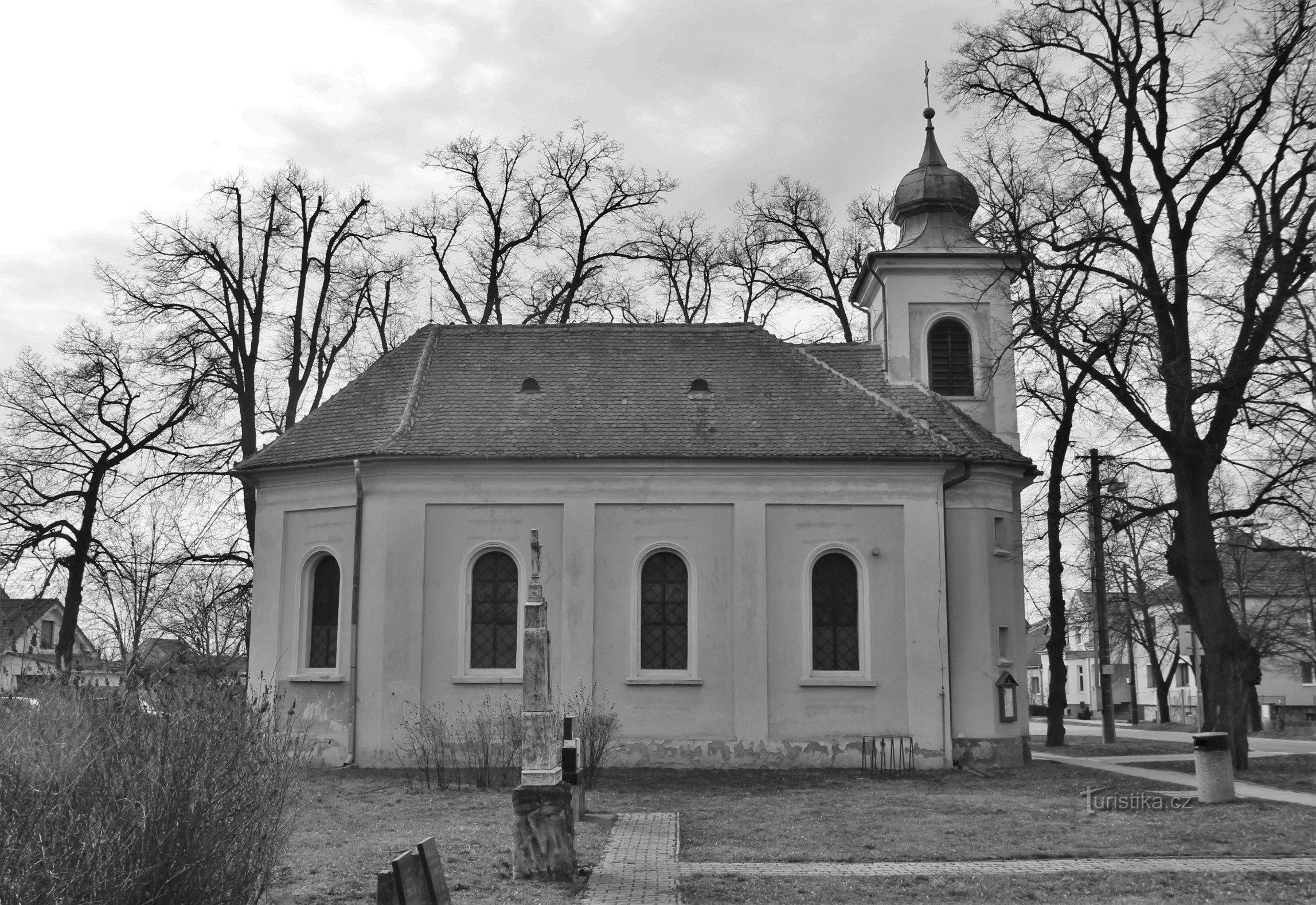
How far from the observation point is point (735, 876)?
35.6 feet

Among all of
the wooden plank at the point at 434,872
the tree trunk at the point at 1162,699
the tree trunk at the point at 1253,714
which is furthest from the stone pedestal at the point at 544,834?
the tree trunk at the point at 1162,699

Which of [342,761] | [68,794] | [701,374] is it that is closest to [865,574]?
[701,374]

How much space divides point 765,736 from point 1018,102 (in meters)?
12.3

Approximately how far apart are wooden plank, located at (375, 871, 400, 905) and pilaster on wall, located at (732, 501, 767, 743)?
1494cm

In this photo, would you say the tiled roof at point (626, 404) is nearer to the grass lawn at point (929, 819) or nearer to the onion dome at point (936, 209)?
the onion dome at point (936, 209)

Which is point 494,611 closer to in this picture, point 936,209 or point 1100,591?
point 936,209

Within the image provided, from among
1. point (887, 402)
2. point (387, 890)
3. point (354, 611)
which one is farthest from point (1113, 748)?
point (387, 890)

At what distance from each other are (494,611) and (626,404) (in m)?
4.80

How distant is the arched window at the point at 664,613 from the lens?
71.6ft

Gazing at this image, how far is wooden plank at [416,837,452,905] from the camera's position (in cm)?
729

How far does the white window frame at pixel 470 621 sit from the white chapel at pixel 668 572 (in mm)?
46

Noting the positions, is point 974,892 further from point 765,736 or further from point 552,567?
point 552,567

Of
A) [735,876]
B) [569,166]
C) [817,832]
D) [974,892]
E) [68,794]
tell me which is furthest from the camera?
[569,166]

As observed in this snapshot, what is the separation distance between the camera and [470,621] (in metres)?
21.8
